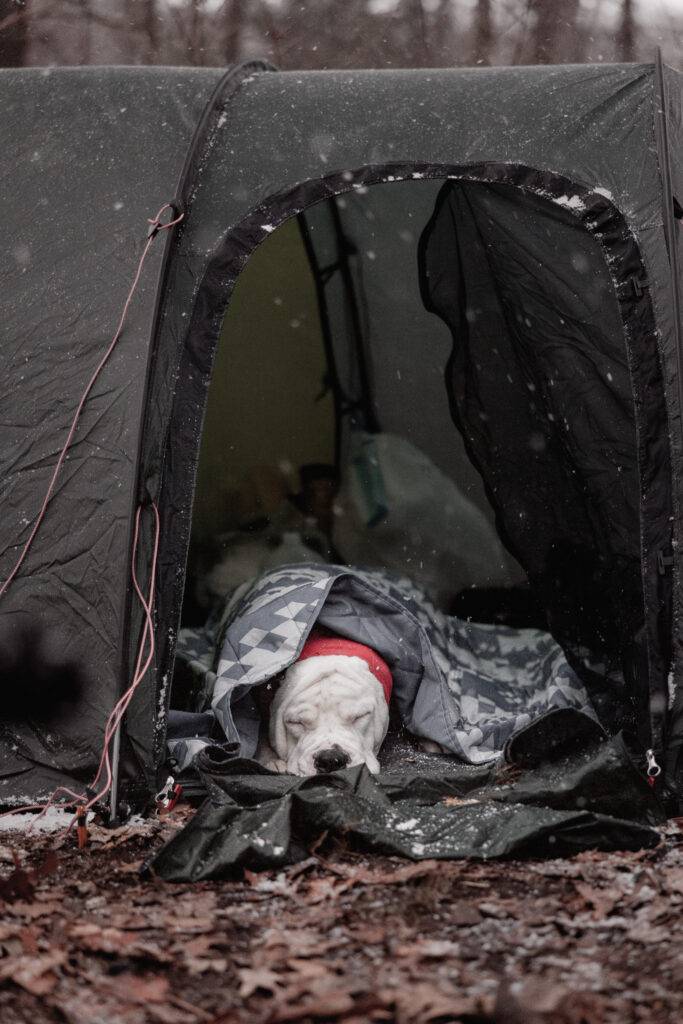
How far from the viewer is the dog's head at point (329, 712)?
3.48 meters

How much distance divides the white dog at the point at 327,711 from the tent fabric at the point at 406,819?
0.40m

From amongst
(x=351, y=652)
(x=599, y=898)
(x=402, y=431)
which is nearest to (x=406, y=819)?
(x=599, y=898)

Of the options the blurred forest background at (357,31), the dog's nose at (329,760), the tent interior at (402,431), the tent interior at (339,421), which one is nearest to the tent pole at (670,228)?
the tent interior at (402,431)

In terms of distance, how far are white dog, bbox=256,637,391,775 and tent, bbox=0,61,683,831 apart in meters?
0.65

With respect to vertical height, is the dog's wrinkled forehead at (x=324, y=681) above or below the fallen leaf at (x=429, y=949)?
above

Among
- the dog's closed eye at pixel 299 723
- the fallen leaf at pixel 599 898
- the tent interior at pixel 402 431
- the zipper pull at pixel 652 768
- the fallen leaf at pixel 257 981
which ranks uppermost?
the tent interior at pixel 402 431

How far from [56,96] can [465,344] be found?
1.89m

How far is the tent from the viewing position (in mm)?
3113

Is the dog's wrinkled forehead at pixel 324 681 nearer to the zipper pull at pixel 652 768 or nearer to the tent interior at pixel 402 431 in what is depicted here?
the tent interior at pixel 402 431

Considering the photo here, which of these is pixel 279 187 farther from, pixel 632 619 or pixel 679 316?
pixel 632 619

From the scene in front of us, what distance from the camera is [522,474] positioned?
437cm

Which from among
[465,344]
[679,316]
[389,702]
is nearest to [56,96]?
[465,344]

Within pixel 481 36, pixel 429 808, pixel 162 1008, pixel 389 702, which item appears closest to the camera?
pixel 162 1008

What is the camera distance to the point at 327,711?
3.65 meters
